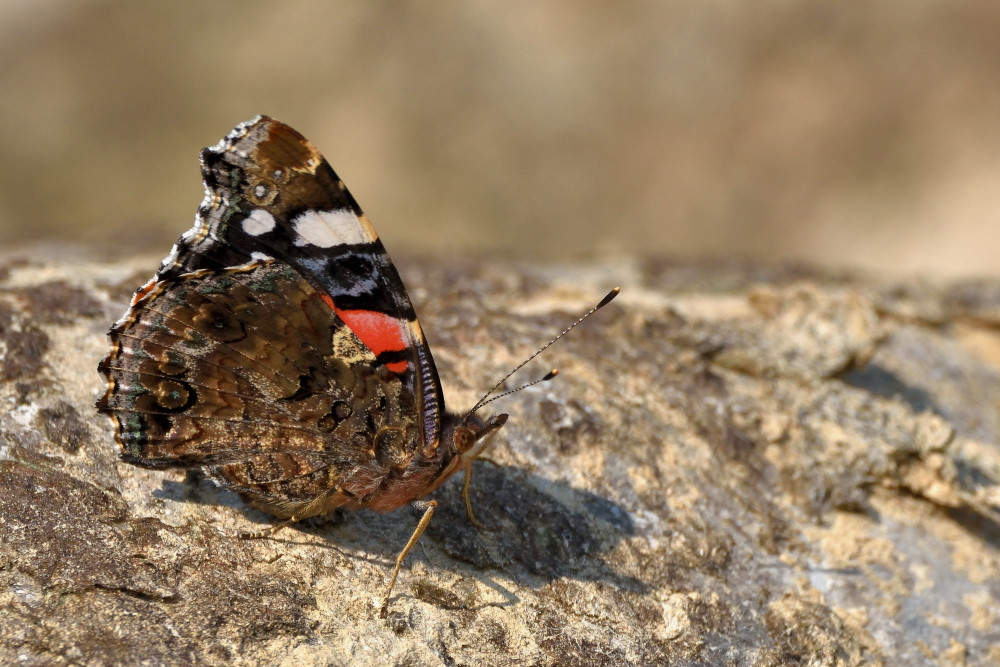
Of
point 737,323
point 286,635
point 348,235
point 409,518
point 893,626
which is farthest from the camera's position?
point 737,323

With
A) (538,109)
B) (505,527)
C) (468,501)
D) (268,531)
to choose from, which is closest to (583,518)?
(505,527)

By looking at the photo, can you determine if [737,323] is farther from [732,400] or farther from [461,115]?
[461,115]

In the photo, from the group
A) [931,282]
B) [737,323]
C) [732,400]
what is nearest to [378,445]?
[732,400]

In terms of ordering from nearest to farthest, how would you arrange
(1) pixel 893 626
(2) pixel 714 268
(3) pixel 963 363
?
(1) pixel 893 626 → (3) pixel 963 363 → (2) pixel 714 268

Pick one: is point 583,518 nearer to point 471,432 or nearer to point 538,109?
point 471,432

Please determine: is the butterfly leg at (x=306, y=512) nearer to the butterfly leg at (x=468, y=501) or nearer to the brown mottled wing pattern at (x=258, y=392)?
the brown mottled wing pattern at (x=258, y=392)

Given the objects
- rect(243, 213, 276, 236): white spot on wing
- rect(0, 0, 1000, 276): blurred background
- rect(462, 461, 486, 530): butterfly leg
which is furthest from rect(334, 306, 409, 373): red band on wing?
rect(0, 0, 1000, 276): blurred background

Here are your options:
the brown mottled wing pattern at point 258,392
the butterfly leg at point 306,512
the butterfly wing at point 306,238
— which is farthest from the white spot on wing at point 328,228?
the butterfly leg at point 306,512
